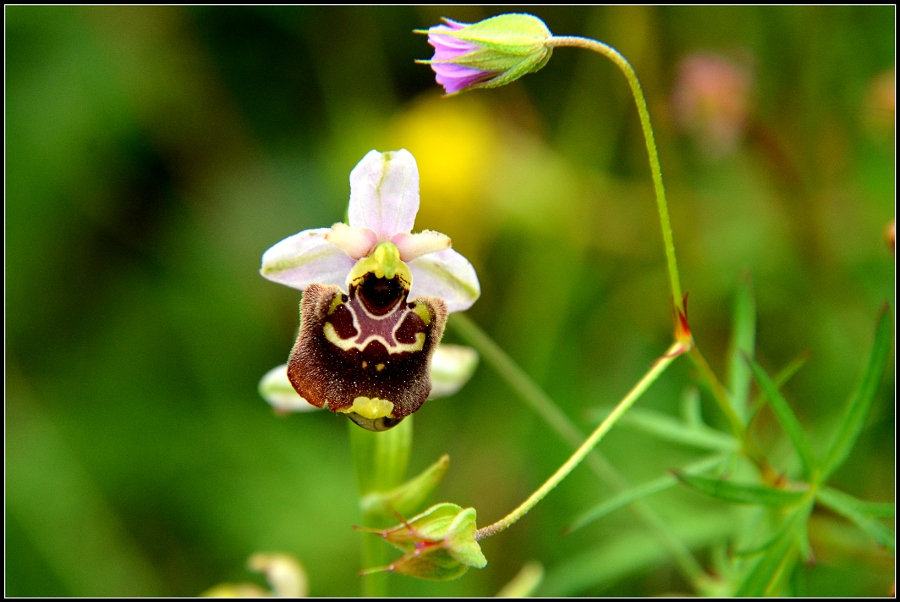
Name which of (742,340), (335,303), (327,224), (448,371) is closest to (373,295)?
(335,303)

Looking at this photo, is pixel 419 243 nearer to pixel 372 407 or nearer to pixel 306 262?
pixel 306 262

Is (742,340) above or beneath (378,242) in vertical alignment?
beneath

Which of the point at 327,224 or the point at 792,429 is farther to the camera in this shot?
the point at 327,224

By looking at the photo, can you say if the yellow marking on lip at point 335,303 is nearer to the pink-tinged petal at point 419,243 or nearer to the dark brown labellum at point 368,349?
the dark brown labellum at point 368,349

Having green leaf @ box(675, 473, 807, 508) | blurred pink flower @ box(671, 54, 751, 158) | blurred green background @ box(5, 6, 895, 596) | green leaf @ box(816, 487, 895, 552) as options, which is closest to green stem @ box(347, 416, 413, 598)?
green leaf @ box(675, 473, 807, 508)

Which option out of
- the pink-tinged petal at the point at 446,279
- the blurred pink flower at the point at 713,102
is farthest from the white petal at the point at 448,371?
the blurred pink flower at the point at 713,102
